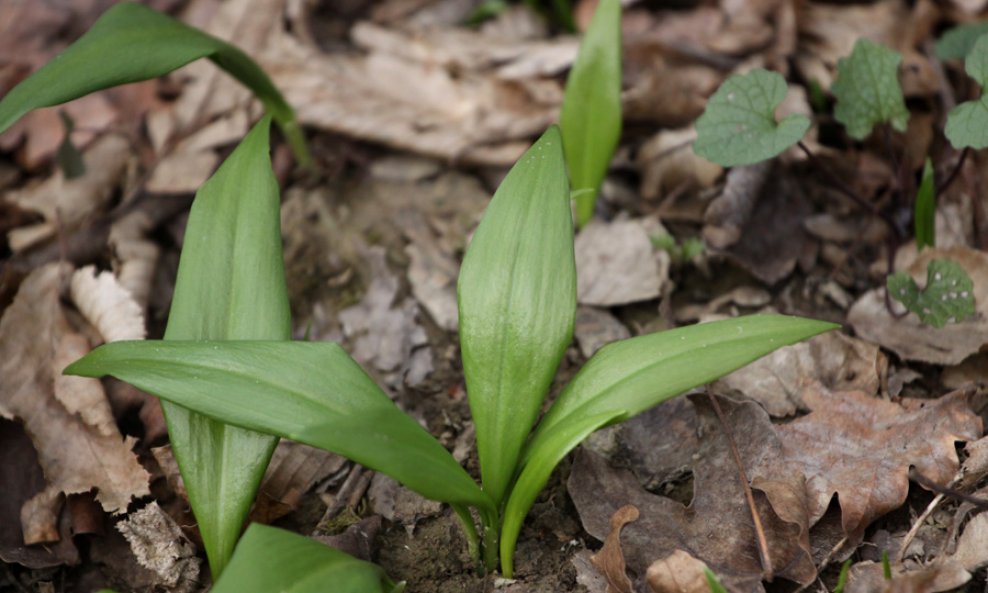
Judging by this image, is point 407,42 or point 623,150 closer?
point 623,150

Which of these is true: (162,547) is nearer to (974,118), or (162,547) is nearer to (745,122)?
(745,122)

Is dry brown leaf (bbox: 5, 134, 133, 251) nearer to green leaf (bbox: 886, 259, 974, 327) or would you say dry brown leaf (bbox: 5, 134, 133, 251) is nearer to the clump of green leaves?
the clump of green leaves

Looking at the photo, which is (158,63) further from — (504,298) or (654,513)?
(654,513)

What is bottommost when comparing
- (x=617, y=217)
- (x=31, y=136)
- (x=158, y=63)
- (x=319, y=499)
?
(x=319, y=499)

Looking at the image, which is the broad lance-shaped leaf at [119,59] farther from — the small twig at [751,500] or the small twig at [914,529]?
the small twig at [914,529]

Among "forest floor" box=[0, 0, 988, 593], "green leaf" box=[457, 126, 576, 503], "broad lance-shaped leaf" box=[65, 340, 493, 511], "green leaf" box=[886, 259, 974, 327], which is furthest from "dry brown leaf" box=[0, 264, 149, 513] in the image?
"green leaf" box=[886, 259, 974, 327]

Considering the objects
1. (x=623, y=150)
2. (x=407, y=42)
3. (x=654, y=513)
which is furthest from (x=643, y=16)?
(x=654, y=513)

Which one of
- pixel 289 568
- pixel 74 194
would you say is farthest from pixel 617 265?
pixel 74 194
